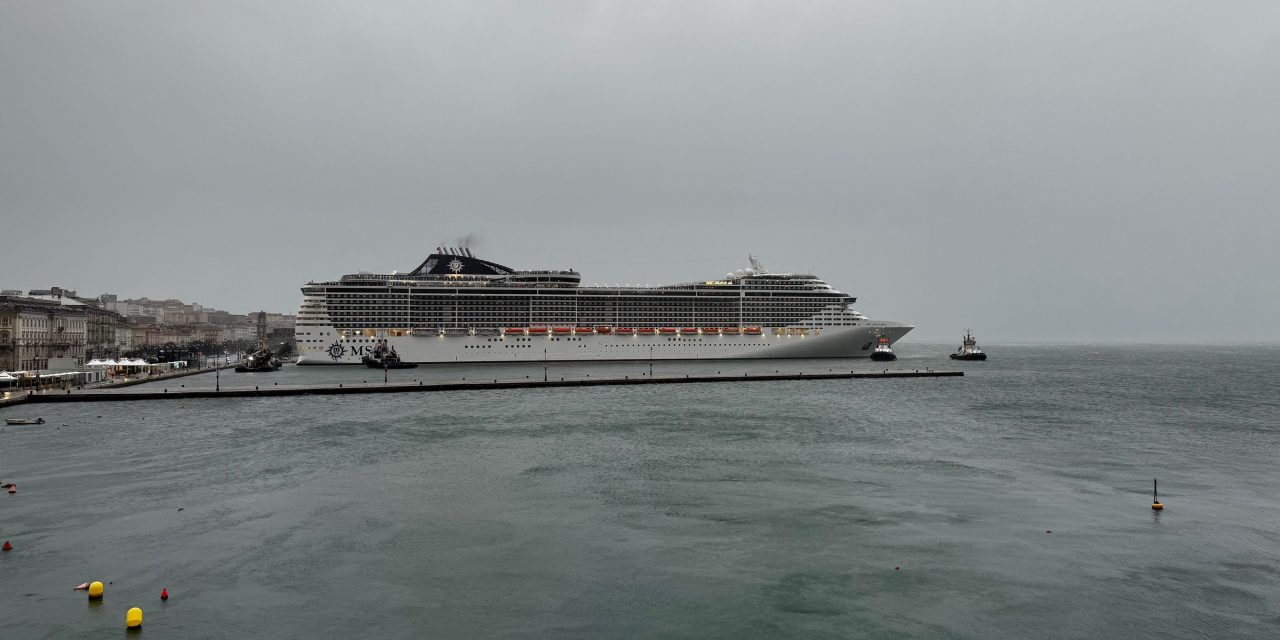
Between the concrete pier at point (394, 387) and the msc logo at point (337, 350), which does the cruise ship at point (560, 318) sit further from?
the concrete pier at point (394, 387)

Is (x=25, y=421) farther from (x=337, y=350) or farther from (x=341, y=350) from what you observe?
(x=337, y=350)

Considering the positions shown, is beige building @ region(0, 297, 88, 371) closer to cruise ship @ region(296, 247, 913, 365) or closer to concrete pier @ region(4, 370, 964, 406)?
concrete pier @ region(4, 370, 964, 406)

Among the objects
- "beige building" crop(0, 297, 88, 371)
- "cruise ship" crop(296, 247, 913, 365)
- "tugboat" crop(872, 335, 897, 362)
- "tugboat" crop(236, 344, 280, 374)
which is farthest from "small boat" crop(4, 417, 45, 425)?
"tugboat" crop(872, 335, 897, 362)

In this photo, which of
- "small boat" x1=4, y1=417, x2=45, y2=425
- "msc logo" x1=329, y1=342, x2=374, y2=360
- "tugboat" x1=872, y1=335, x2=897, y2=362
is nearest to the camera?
"small boat" x1=4, y1=417, x2=45, y2=425

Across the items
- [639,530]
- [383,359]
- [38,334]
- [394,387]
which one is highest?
[38,334]

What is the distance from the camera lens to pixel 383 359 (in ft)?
254

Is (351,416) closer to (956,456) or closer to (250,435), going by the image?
(250,435)

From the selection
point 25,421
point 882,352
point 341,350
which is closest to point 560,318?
point 341,350

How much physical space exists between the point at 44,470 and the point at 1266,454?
153 ft

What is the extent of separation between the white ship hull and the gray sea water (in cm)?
5097

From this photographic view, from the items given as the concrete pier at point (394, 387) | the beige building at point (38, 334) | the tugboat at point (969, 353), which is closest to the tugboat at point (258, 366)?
the beige building at point (38, 334)

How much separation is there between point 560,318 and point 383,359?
23151mm

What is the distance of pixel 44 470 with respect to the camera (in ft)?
76.0

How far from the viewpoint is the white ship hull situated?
84.8 metres
